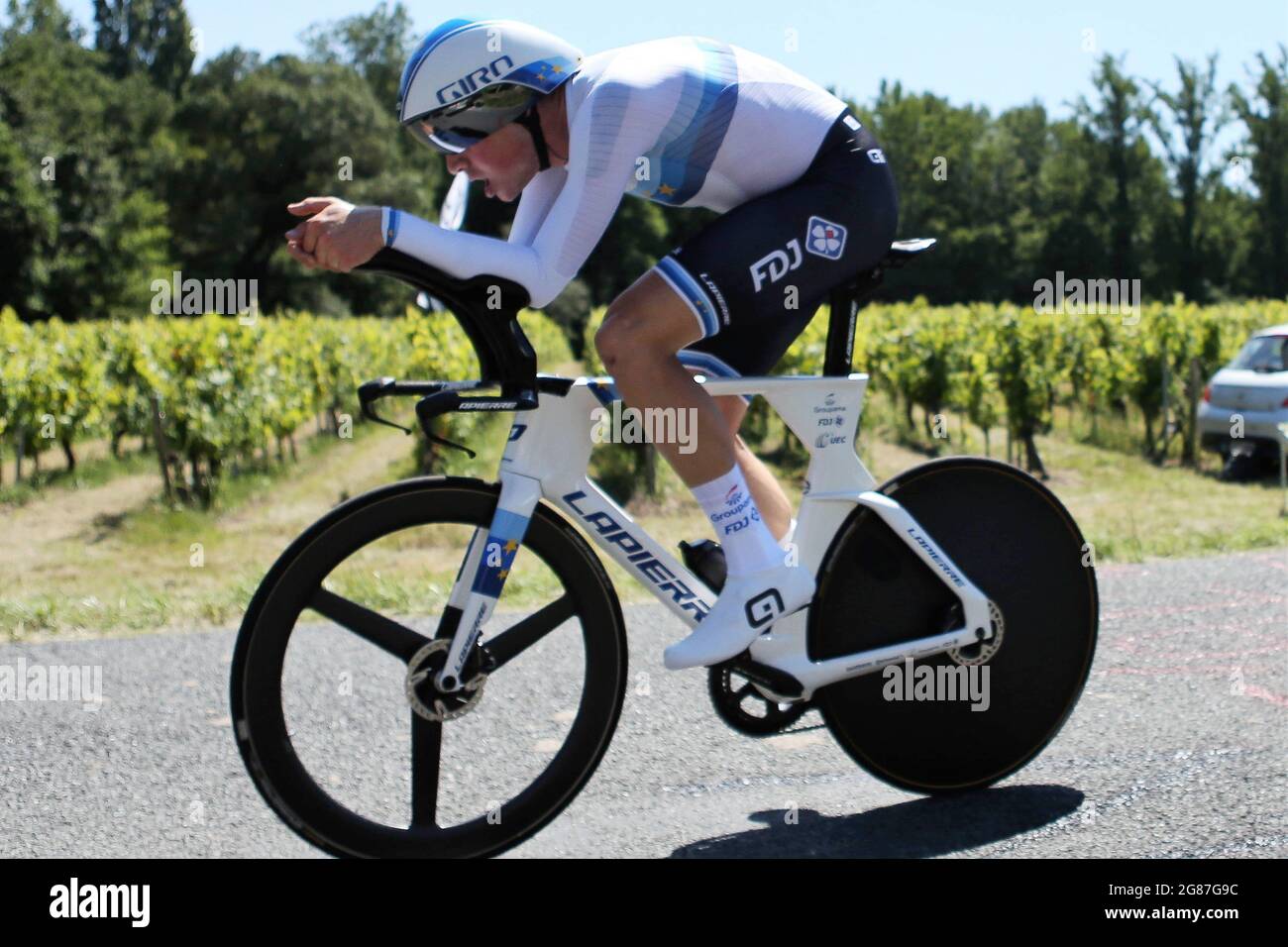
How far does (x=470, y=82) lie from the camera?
2867mm

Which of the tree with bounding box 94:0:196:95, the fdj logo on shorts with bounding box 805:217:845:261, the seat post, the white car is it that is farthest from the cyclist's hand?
the tree with bounding box 94:0:196:95

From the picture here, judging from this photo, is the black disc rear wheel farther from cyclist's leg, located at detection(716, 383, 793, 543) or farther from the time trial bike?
cyclist's leg, located at detection(716, 383, 793, 543)

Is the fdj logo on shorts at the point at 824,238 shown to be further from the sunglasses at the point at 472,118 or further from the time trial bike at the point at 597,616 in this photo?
the sunglasses at the point at 472,118

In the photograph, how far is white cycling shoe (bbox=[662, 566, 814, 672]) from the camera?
10.1ft

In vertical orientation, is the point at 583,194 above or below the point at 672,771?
above

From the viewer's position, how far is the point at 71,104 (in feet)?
167

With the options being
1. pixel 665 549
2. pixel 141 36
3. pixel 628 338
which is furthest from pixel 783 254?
pixel 141 36

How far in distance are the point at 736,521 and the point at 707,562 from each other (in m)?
0.21

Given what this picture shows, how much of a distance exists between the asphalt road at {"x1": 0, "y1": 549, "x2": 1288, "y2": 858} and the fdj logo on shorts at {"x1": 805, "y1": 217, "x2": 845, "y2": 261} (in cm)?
136

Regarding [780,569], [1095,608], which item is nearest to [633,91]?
[780,569]

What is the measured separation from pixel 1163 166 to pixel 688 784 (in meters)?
73.7

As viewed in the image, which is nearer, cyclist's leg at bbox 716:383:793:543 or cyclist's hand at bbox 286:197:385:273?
cyclist's hand at bbox 286:197:385:273

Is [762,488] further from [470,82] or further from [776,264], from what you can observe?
[470,82]

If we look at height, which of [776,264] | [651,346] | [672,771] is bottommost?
[672,771]
